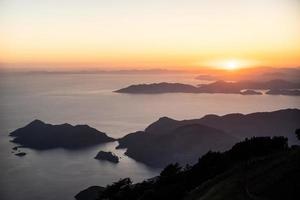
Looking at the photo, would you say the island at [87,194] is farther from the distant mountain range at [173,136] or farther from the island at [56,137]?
the island at [56,137]

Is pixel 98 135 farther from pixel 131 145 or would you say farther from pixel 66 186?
pixel 66 186

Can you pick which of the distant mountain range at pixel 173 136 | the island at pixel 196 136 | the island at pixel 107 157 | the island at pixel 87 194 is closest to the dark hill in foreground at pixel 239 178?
the island at pixel 87 194

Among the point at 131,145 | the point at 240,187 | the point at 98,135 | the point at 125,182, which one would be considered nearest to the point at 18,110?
the point at 98,135

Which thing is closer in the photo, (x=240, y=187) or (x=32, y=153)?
(x=240, y=187)

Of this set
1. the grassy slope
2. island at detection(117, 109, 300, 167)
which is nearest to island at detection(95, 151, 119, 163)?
island at detection(117, 109, 300, 167)

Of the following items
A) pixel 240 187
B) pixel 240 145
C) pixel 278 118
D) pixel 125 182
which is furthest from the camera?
pixel 278 118

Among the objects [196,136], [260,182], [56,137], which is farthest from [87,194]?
[56,137]

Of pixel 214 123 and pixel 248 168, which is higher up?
pixel 248 168
